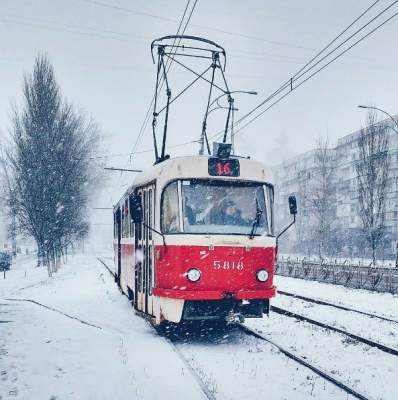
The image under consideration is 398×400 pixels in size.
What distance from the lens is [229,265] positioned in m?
8.25

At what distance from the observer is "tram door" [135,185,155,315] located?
353 inches

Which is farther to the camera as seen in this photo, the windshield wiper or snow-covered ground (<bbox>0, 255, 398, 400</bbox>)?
the windshield wiper

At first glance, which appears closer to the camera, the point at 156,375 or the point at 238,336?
the point at 156,375

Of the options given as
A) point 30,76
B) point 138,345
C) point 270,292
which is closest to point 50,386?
point 138,345

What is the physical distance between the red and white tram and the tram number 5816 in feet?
0.05

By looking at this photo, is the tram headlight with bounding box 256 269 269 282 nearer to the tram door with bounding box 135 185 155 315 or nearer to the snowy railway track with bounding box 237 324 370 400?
the snowy railway track with bounding box 237 324 370 400

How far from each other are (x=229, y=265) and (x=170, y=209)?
1.36 m

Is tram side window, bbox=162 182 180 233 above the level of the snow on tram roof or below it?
below

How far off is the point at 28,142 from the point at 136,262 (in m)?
20.8

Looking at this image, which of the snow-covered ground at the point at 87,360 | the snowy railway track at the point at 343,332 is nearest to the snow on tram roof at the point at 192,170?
the snow-covered ground at the point at 87,360

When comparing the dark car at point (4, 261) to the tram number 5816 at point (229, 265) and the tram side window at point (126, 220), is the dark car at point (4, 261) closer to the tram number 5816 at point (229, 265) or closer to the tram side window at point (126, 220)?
the tram side window at point (126, 220)

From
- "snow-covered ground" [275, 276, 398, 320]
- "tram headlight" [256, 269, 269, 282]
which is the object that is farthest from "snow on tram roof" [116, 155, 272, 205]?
"snow-covered ground" [275, 276, 398, 320]

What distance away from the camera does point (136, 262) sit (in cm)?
1056

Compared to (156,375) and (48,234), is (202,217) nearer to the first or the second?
(156,375)
